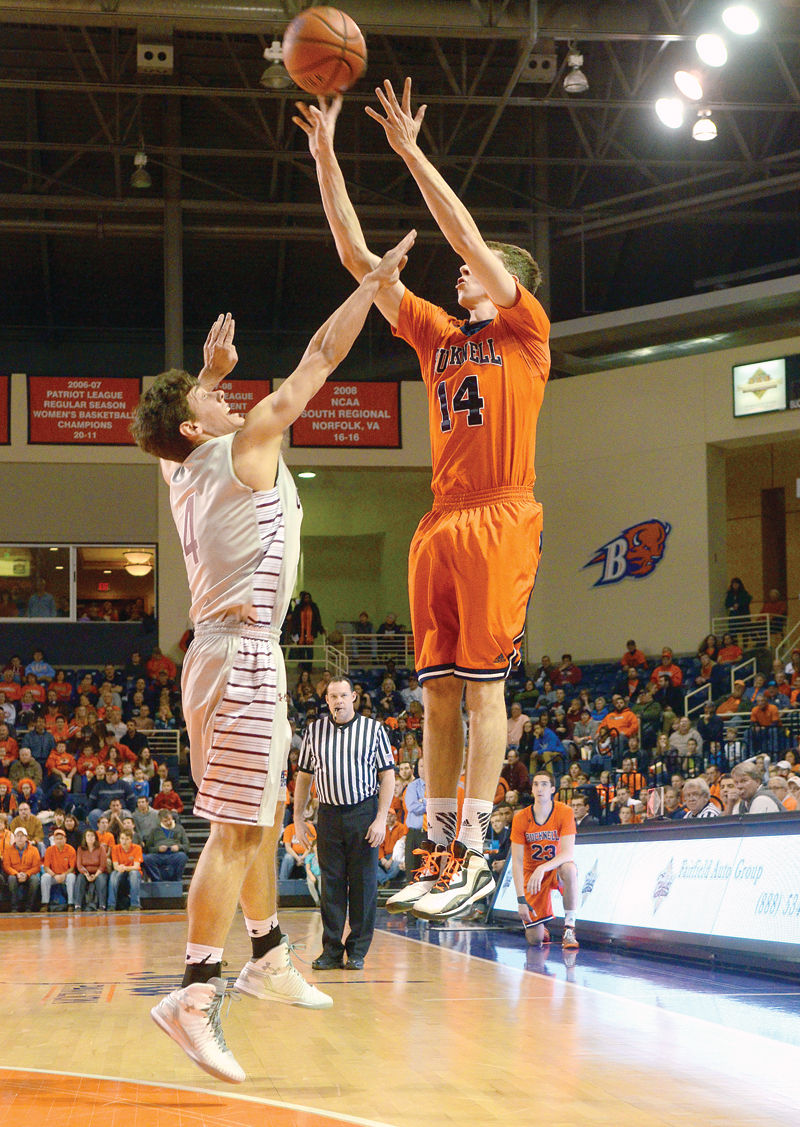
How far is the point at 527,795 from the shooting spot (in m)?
15.0

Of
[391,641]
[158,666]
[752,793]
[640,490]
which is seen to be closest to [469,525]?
[752,793]

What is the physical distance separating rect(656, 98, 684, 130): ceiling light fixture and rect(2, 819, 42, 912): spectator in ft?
41.1

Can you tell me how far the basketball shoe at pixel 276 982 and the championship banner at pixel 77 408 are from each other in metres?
19.0

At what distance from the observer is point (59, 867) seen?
1530 cm

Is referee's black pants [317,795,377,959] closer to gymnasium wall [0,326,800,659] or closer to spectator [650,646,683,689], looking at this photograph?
spectator [650,646,683,689]

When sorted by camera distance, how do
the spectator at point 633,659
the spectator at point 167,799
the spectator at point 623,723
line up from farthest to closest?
the spectator at point 633,659 → the spectator at point 623,723 → the spectator at point 167,799

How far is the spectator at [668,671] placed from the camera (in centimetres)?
1898

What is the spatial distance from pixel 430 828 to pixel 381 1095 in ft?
4.62

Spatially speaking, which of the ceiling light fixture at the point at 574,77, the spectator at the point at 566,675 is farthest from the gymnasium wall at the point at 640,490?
the ceiling light fixture at the point at 574,77

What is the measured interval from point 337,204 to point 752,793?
24.2 feet

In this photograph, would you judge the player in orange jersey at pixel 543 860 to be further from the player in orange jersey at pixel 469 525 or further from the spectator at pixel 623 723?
the spectator at pixel 623 723

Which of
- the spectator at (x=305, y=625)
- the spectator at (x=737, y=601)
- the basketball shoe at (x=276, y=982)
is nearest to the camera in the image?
the basketball shoe at (x=276, y=982)

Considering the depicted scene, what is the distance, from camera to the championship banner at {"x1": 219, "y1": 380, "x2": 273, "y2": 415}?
22.6m

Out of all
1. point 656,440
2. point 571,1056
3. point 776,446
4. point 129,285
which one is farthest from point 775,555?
point 571,1056
